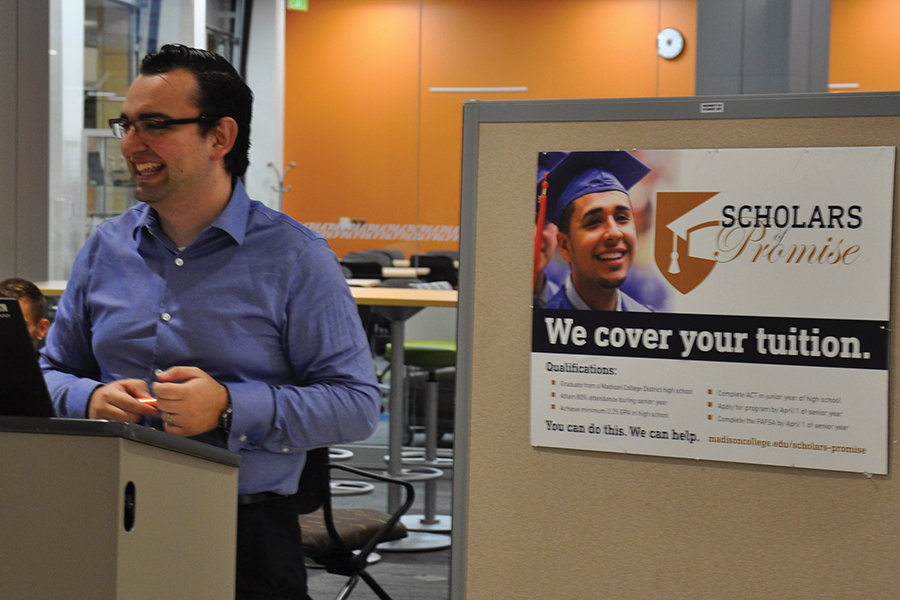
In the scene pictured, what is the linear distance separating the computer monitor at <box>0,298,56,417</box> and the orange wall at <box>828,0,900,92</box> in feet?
18.5

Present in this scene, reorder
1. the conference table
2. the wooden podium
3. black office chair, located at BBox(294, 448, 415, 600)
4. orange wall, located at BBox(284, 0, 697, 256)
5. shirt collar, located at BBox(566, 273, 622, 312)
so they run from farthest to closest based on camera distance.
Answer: orange wall, located at BBox(284, 0, 697, 256)
the conference table
black office chair, located at BBox(294, 448, 415, 600)
shirt collar, located at BBox(566, 273, 622, 312)
the wooden podium

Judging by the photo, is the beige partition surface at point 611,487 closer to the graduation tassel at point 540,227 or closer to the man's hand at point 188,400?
the graduation tassel at point 540,227

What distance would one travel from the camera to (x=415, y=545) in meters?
3.83


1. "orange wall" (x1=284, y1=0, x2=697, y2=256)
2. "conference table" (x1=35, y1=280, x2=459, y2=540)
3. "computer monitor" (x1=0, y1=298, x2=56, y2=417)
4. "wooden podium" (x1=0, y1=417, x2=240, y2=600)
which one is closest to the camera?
"wooden podium" (x1=0, y1=417, x2=240, y2=600)

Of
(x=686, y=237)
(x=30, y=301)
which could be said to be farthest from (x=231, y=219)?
(x=30, y=301)

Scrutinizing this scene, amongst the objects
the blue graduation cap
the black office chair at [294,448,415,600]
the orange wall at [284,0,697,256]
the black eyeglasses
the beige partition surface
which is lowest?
the black office chair at [294,448,415,600]

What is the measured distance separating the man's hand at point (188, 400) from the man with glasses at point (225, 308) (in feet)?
0.27

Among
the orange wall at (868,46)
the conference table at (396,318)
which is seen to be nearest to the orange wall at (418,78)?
the orange wall at (868,46)

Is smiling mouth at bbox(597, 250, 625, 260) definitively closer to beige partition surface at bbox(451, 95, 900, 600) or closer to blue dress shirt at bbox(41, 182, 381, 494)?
beige partition surface at bbox(451, 95, 900, 600)

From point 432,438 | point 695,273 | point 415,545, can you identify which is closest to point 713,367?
point 695,273

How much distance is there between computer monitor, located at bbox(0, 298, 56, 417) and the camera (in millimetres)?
1043

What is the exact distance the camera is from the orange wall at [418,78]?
19.5 feet

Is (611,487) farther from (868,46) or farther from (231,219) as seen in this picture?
(868,46)

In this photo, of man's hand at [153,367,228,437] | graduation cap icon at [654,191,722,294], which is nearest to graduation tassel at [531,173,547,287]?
graduation cap icon at [654,191,722,294]
